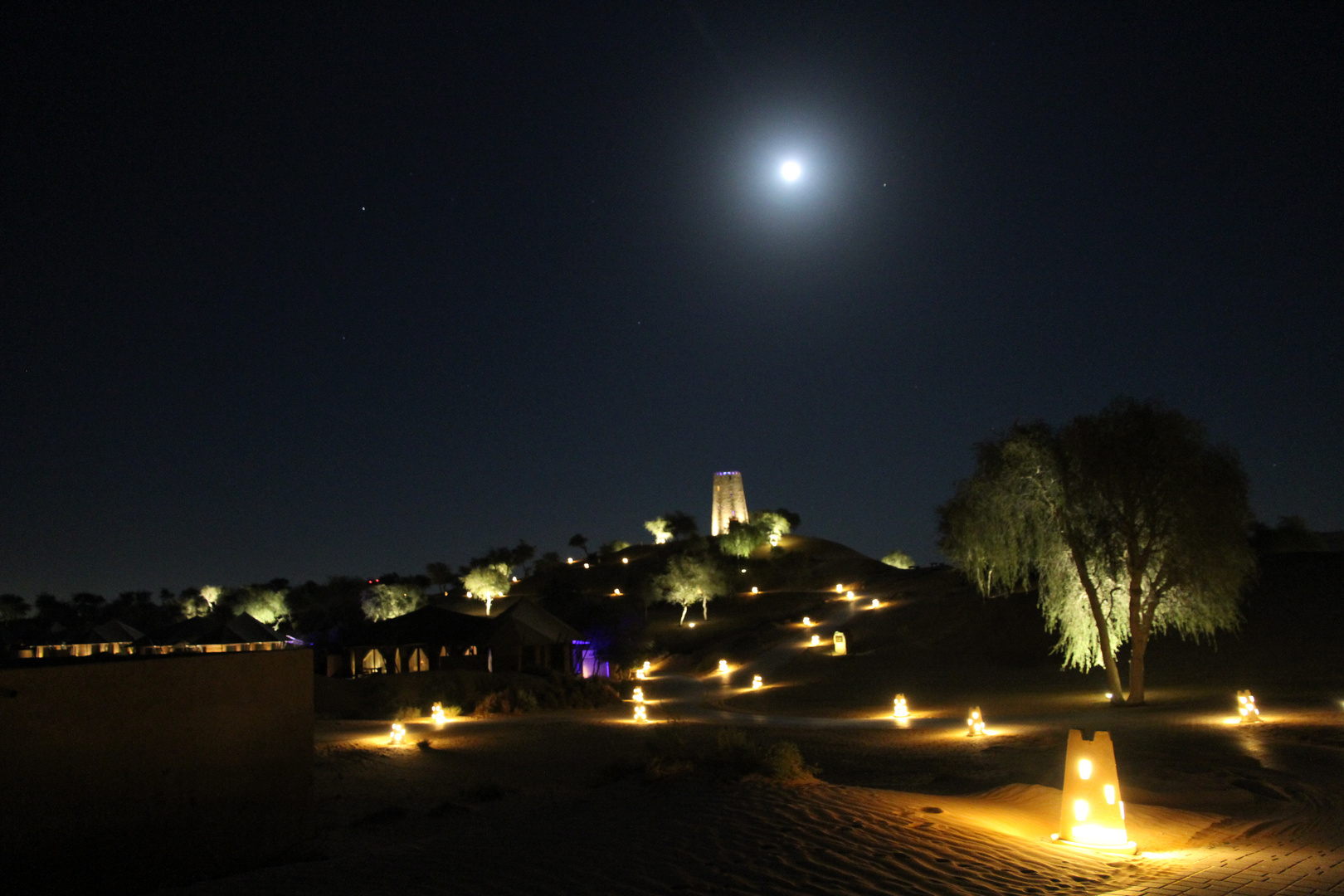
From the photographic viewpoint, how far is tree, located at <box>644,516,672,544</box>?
477ft

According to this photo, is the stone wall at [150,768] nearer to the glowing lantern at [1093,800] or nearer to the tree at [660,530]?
the glowing lantern at [1093,800]

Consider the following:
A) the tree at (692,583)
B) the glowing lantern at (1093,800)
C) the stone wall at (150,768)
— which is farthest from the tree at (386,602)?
the glowing lantern at (1093,800)

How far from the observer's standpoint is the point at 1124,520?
23719 mm

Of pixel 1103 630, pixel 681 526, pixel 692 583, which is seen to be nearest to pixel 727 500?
pixel 681 526

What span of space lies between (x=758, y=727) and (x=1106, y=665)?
30.9 feet

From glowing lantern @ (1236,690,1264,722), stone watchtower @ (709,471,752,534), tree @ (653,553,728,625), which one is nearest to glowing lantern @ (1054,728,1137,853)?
glowing lantern @ (1236,690,1264,722)

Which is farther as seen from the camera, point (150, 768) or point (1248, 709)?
point (1248, 709)

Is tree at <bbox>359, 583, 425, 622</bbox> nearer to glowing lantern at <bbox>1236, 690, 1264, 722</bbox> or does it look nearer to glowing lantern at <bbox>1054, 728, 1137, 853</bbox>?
glowing lantern at <bbox>1236, 690, 1264, 722</bbox>

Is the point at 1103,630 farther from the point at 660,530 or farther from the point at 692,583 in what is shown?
the point at 660,530

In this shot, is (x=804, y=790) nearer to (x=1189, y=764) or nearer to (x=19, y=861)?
(x=1189, y=764)

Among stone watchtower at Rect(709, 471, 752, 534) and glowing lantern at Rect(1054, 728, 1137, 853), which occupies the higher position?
stone watchtower at Rect(709, 471, 752, 534)

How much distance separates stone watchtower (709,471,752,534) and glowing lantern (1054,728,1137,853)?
126 m

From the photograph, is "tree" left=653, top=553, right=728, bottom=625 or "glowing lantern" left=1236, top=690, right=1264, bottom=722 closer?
"glowing lantern" left=1236, top=690, right=1264, bottom=722

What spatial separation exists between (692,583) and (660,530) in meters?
73.6
